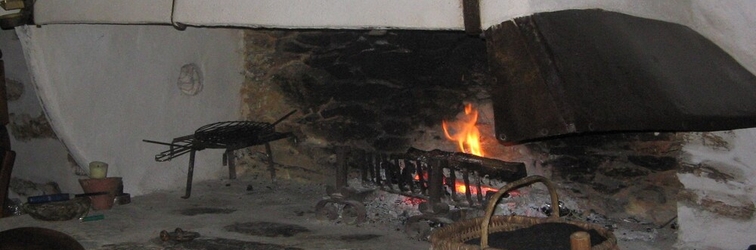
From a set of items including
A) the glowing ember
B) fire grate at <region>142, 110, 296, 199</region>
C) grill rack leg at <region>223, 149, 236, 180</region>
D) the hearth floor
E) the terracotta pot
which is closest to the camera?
the hearth floor

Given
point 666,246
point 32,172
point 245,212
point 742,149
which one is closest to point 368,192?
point 245,212

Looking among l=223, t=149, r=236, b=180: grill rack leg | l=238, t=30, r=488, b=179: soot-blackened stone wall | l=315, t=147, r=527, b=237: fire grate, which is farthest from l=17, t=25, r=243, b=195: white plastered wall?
l=315, t=147, r=527, b=237: fire grate

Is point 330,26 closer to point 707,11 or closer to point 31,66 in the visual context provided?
point 707,11

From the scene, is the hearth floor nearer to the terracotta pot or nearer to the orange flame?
the terracotta pot

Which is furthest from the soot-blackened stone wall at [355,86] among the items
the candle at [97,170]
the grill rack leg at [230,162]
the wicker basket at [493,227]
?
the wicker basket at [493,227]

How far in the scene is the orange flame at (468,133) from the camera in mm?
4020

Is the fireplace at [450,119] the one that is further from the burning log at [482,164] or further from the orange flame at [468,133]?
the burning log at [482,164]

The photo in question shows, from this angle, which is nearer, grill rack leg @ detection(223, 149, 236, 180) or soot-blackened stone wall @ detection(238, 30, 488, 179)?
soot-blackened stone wall @ detection(238, 30, 488, 179)

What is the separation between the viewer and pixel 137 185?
446 centimetres

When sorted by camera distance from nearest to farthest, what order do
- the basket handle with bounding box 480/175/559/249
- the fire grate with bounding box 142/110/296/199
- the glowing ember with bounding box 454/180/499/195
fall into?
the basket handle with bounding box 480/175/559/249 < the glowing ember with bounding box 454/180/499/195 < the fire grate with bounding box 142/110/296/199

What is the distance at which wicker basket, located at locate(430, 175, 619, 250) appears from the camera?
2.31 meters

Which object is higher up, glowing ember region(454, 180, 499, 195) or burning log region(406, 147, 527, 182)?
burning log region(406, 147, 527, 182)

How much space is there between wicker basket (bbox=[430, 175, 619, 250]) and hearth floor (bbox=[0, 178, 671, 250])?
23.3 inches

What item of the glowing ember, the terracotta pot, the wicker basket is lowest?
the wicker basket
